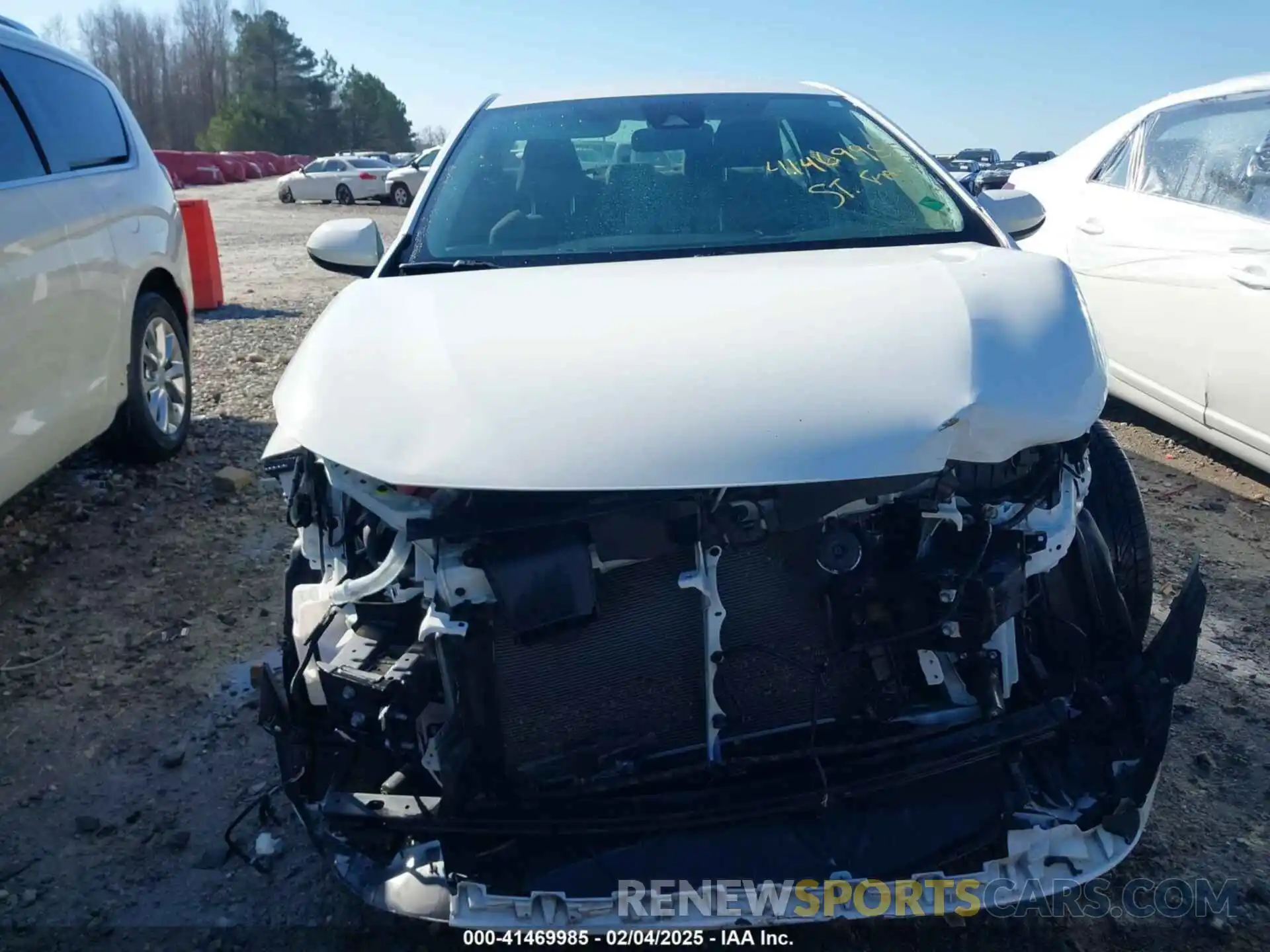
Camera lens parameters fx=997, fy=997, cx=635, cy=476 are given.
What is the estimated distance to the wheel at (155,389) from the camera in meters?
4.46

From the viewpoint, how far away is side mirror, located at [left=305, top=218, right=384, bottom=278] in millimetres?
3004

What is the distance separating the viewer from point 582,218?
9.11ft

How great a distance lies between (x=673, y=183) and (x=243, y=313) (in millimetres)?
6876

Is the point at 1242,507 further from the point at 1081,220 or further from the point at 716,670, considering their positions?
the point at 716,670

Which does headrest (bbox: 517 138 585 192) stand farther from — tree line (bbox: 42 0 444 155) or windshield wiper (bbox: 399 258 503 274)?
tree line (bbox: 42 0 444 155)

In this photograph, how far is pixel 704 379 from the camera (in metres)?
Answer: 1.78

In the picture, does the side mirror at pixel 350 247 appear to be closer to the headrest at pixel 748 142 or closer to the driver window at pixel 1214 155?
the headrest at pixel 748 142

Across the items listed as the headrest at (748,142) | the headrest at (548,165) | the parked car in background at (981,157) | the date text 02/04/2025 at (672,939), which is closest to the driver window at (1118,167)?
the headrest at (748,142)

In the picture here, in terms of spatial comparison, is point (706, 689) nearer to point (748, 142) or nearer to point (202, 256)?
point (748, 142)

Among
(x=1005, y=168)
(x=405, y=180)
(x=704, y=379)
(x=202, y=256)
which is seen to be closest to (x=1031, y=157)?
(x=1005, y=168)

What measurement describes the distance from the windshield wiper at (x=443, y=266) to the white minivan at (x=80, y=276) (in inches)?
63.4

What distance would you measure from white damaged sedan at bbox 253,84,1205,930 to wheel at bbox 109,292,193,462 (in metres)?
2.74

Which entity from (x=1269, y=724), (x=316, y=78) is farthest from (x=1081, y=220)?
(x=316, y=78)

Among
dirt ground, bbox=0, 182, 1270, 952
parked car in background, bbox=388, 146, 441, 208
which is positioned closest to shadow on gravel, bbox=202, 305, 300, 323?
dirt ground, bbox=0, 182, 1270, 952
